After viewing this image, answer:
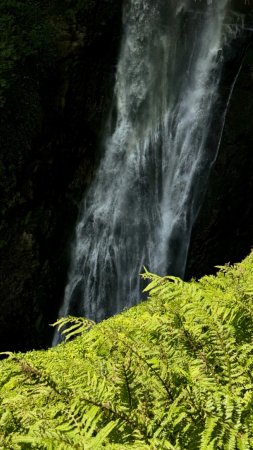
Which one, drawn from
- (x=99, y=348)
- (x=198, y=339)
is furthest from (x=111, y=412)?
(x=99, y=348)

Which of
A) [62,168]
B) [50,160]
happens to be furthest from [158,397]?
[62,168]

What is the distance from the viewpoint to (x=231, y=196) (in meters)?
12.8

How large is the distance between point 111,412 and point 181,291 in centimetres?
110

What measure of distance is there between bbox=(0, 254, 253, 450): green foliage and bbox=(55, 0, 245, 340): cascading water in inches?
397

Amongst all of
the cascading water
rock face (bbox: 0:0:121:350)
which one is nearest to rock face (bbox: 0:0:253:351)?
rock face (bbox: 0:0:121:350)

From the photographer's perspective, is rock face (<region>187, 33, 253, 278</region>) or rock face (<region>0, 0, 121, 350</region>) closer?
rock face (<region>0, 0, 121, 350</region>)

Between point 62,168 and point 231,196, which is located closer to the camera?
point 62,168

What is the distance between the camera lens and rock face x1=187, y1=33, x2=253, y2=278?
1224cm

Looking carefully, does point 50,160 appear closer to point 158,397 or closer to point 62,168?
point 62,168

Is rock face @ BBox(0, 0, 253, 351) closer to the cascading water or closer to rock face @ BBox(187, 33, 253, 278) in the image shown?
rock face @ BBox(187, 33, 253, 278)

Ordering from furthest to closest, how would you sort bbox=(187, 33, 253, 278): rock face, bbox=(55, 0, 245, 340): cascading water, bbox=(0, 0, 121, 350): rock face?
bbox=(187, 33, 253, 278): rock face
bbox=(55, 0, 245, 340): cascading water
bbox=(0, 0, 121, 350): rock face

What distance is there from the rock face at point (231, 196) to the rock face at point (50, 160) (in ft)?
10.7

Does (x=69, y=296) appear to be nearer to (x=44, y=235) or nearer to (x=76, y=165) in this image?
(x=44, y=235)

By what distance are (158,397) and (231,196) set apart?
37.7ft
